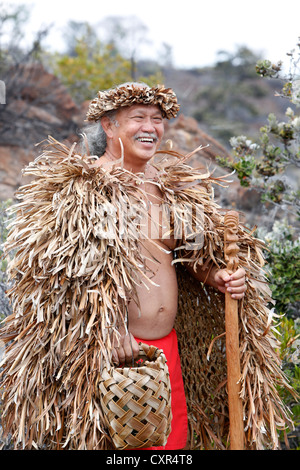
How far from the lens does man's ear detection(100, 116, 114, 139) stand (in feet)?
9.09

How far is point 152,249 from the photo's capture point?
105 inches

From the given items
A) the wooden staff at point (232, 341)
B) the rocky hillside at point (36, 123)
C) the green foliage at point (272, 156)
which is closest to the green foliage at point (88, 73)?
the rocky hillside at point (36, 123)

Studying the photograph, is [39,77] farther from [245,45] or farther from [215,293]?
[245,45]

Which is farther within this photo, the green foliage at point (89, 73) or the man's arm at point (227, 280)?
the green foliage at point (89, 73)

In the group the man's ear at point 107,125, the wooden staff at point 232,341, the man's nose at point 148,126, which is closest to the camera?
the wooden staff at point 232,341

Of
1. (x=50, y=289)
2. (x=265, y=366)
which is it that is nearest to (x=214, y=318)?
(x=265, y=366)

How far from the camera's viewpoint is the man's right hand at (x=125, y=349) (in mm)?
2348

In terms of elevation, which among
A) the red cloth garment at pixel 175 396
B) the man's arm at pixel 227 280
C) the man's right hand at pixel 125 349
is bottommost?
the red cloth garment at pixel 175 396

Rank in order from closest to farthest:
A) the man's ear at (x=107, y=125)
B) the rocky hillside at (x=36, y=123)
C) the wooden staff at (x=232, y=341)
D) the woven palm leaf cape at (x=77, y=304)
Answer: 1. the woven palm leaf cape at (x=77, y=304)
2. the wooden staff at (x=232, y=341)
3. the man's ear at (x=107, y=125)
4. the rocky hillside at (x=36, y=123)

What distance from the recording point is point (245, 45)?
61.3 ft

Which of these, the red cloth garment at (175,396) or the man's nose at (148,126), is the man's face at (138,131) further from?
the red cloth garment at (175,396)

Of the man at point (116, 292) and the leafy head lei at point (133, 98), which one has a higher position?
the leafy head lei at point (133, 98)

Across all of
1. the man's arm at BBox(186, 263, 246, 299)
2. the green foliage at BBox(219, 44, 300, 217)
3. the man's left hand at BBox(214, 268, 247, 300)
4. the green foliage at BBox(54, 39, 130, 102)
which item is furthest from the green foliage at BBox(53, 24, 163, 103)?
the man's left hand at BBox(214, 268, 247, 300)

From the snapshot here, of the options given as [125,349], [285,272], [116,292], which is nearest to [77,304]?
[116,292]
